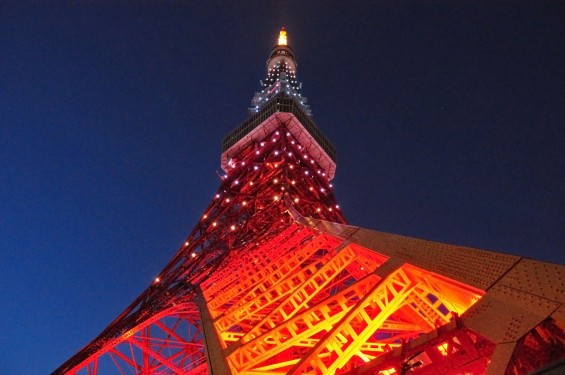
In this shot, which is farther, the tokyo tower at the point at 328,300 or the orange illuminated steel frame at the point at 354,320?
the orange illuminated steel frame at the point at 354,320

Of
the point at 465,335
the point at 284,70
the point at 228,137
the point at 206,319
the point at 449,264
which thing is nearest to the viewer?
the point at 465,335

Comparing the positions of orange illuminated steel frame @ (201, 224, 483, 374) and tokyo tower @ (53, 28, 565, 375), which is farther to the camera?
orange illuminated steel frame @ (201, 224, 483, 374)

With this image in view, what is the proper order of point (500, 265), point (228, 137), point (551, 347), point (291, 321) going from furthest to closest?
point (228, 137) < point (291, 321) < point (500, 265) < point (551, 347)

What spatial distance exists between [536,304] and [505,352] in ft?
1.54

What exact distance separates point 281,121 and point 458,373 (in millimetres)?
26884

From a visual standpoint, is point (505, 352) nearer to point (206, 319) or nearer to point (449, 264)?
point (449, 264)

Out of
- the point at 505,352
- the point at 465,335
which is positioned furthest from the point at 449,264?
the point at 505,352

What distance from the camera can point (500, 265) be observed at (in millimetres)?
3545

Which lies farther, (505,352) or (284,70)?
(284,70)

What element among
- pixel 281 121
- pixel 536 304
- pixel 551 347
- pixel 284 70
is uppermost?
pixel 284 70

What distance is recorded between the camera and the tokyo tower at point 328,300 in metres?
2.99

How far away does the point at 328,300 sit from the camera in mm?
5605

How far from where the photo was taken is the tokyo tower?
2.99m

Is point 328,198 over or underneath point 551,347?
over
